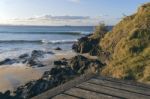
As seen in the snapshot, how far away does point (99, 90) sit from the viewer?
459cm

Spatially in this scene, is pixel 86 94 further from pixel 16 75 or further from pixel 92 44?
pixel 92 44

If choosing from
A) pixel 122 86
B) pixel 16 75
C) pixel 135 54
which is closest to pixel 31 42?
pixel 16 75

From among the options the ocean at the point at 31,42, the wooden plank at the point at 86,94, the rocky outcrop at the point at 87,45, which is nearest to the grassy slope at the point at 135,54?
the rocky outcrop at the point at 87,45

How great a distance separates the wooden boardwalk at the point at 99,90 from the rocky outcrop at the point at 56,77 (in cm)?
919

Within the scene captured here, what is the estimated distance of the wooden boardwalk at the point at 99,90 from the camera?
14.3ft

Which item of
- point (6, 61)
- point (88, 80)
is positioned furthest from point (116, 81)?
point (6, 61)

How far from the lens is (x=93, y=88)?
4.70m

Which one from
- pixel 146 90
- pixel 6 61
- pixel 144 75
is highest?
pixel 146 90

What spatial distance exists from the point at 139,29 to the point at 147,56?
364cm

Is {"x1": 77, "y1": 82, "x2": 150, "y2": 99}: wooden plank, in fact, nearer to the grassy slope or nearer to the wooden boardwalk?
the wooden boardwalk

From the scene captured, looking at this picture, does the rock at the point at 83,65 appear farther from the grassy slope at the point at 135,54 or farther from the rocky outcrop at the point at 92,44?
the rocky outcrop at the point at 92,44

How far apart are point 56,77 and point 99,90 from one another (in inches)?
446

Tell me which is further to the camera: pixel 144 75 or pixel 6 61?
pixel 6 61

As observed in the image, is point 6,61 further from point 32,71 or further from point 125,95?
point 125,95
